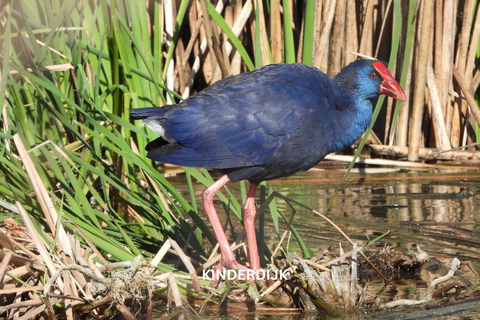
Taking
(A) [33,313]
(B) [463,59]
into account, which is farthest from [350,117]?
(B) [463,59]

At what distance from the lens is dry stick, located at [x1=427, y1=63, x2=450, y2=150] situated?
4.25 metres

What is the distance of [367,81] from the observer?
2.65 m

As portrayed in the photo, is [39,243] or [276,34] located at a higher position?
[276,34]

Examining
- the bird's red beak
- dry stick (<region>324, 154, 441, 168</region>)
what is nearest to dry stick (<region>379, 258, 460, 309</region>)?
the bird's red beak

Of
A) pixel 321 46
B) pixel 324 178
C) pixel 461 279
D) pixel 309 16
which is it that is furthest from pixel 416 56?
pixel 461 279

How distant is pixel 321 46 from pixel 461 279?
1855 mm

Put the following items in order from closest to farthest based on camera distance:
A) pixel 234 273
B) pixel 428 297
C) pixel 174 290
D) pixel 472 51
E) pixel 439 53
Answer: pixel 174 290 → pixel 428 297 → pixel 234 273 → pixel 439 53 → pixel 472 51

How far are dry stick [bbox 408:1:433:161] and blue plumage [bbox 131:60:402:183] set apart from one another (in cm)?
172

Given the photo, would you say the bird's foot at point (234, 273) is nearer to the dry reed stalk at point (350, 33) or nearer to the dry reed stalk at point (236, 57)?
the dry reed stalk at point (236, 57)

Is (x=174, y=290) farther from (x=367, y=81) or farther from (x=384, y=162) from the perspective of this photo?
(x=384, y=162)

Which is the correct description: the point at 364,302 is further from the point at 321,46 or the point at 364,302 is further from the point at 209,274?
the point at 321,46

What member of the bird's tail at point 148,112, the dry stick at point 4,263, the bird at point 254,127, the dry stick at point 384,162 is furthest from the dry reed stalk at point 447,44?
the dry stick at point 4,263

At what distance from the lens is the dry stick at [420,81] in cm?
405

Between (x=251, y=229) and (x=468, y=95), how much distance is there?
7.60 feet
